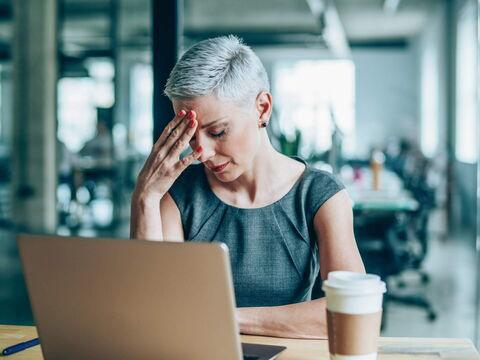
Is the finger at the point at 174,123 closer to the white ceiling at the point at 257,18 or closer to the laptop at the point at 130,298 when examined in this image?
the laptop at the point at 130,298

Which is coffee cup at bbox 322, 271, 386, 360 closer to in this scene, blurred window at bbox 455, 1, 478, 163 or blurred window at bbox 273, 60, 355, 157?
blurred window at bbox 455, 1, 478, 163

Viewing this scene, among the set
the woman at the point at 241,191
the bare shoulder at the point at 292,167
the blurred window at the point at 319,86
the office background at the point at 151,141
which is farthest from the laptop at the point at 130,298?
the blurred window at the point at 319,86

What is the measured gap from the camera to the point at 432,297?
553 centimetres

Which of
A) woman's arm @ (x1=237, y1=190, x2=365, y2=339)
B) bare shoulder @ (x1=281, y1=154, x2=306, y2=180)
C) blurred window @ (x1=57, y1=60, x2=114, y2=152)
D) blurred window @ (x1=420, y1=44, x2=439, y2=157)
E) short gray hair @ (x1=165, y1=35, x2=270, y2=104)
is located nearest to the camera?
woman's arm @ (x1=237, y1=190, x2=365, y2=339)

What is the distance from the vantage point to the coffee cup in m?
1.10

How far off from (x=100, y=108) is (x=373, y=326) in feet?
20.8

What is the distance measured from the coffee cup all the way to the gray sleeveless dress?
0.63 m

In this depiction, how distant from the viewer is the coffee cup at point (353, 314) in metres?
1.10

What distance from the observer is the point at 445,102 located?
11.5 metres

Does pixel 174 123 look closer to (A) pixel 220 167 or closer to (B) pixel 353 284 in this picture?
(A) pixel 220 167

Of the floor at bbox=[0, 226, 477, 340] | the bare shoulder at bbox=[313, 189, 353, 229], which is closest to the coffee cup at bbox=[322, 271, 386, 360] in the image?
the bare shoulder at bbox=[313, 189, 353, 229]

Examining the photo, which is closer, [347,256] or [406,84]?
[347,256]

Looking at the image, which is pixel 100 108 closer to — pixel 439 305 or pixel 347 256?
pixel 439 305

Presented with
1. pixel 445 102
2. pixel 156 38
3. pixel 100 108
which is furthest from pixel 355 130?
pixel 156 38
